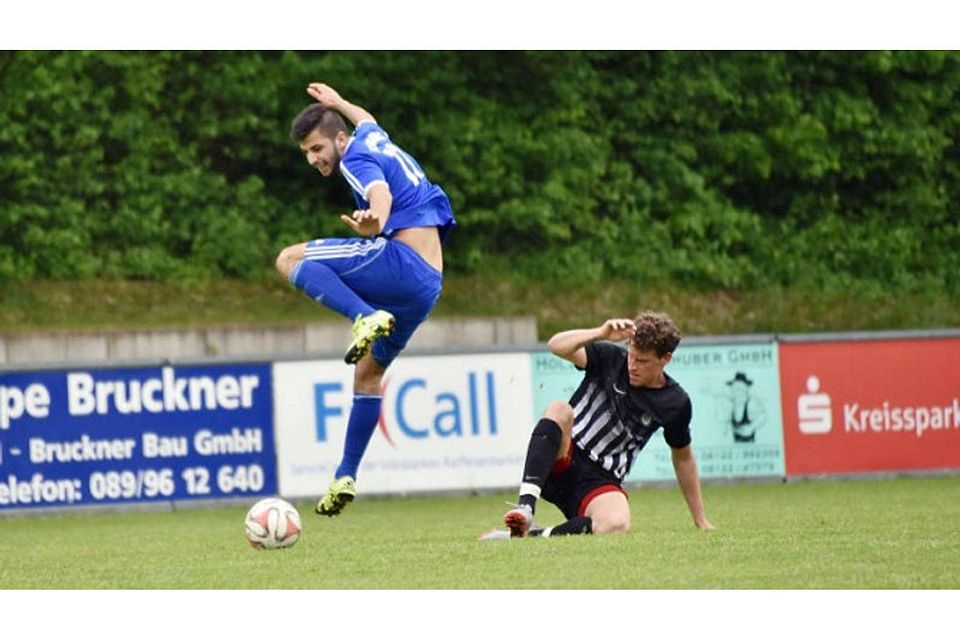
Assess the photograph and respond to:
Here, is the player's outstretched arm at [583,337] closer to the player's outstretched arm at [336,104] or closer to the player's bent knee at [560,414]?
the player's bent knee at [560,414]

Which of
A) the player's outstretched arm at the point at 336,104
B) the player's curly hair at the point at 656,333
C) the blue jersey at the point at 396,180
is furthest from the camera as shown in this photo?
the player's outstretched arm at the point at 336,104

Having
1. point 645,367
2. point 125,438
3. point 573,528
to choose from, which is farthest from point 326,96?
point 125,438

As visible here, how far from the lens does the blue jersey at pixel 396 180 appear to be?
1023 cm

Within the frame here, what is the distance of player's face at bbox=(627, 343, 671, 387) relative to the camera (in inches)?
403

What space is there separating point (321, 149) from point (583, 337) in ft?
6.02

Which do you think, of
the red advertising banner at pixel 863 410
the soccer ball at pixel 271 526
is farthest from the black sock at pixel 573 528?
the red advertising banner at pixel 863 410

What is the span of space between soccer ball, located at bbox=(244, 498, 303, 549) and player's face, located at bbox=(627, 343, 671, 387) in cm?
212

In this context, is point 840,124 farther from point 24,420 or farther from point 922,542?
point 922,542

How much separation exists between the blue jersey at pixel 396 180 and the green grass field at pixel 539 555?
187 cm

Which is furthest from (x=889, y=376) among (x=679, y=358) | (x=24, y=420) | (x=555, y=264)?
(x=24, y=420)

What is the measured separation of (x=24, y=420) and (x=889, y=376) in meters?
8.84

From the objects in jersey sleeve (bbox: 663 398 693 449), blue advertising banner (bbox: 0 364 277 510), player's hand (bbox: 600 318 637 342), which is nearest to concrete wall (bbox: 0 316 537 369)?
blue advertising banner (bbox: 0 364 277 510)

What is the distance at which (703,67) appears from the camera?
27.1 m

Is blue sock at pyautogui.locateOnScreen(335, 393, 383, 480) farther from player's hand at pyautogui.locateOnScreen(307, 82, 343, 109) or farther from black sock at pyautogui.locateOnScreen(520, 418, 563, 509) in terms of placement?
player's hand at pyautogui.locateOnScreen(307, 82, 343, 109)
